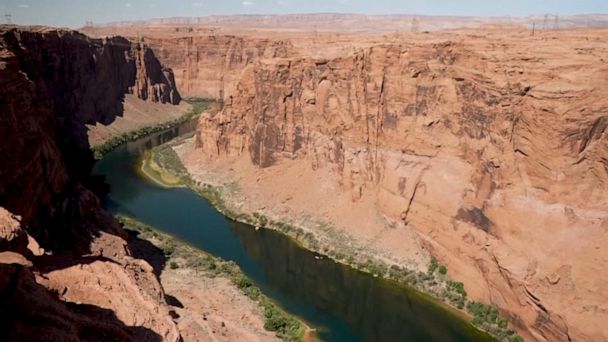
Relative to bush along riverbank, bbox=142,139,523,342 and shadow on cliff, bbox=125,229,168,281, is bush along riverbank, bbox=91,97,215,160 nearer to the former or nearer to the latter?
bush along riverbank, bbox=142,139,523,342

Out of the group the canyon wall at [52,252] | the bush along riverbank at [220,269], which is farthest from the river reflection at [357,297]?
the canyon wall at [52,252]

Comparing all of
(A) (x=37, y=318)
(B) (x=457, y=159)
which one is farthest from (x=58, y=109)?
(A) (x=37, y=318)

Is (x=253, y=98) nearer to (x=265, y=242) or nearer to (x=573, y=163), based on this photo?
(x=265, y=242)

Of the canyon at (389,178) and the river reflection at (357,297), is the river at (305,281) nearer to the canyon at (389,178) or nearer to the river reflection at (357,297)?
the river reflection at (357,297)

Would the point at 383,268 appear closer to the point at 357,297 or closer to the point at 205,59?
the point at 357,297

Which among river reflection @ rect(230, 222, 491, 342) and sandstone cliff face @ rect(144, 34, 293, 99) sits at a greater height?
sandstone cliff face @ rect(144, 34, 293, 99)

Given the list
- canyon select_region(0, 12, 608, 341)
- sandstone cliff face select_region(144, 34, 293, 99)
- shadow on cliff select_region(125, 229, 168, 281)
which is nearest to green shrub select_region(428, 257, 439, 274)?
canyon select_region(0, 12, 608, 341)
